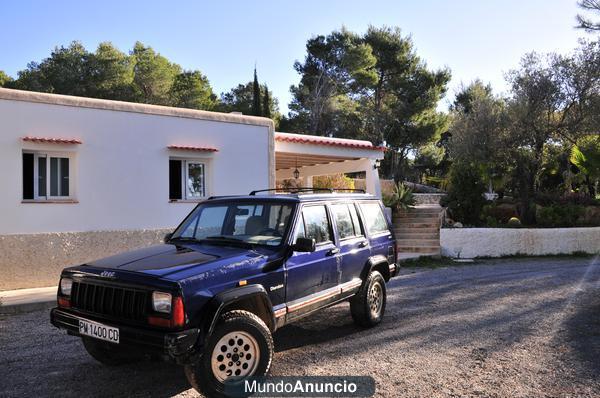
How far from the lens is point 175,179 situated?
1141 cm

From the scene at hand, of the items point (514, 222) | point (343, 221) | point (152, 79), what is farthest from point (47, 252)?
point (152, 79)

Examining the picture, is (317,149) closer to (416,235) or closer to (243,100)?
(416,235)

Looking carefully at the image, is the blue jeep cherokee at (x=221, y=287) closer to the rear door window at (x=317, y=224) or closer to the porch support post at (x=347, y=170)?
the rear door window at (x=317, y=224)

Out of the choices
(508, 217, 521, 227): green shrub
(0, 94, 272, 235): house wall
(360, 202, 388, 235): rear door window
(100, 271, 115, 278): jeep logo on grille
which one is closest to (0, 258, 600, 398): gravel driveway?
(100, 271, 115, 278): jeep logo on grille

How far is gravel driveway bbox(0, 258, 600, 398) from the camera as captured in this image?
167 inches

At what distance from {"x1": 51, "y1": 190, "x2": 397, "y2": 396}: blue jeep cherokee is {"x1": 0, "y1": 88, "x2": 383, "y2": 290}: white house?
5.56 m

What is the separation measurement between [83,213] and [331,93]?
27.7 m

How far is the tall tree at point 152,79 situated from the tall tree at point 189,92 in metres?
0.56

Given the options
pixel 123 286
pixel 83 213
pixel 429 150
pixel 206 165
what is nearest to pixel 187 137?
pixel 206 165

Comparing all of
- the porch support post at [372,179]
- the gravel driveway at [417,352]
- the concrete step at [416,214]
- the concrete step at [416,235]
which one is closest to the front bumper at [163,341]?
the gravel driveway at [417,352]

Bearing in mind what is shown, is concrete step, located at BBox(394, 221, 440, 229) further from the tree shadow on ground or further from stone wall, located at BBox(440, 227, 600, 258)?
the tree shadow on ground

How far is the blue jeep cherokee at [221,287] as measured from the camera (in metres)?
3.71

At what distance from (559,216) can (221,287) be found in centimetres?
1534

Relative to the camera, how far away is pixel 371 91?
36.3 metres
